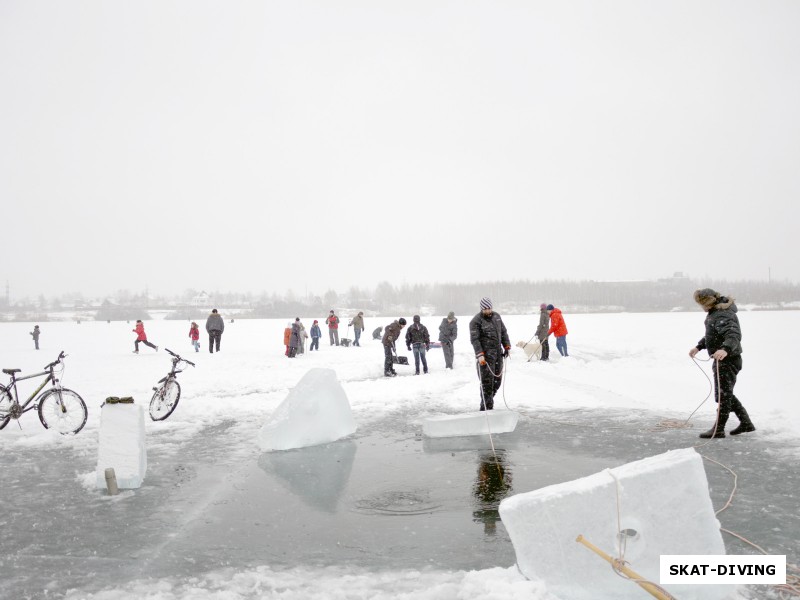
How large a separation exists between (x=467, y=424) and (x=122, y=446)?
446 centimetres

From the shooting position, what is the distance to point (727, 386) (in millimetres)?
7133

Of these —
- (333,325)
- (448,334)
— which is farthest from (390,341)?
(333,325)

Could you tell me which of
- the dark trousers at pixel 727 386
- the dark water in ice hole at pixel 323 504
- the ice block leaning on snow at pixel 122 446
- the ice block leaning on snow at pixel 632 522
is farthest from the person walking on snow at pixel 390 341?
the ice block leaning on snow at pixel 632 522

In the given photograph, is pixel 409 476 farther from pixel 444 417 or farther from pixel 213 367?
pixel 213 367

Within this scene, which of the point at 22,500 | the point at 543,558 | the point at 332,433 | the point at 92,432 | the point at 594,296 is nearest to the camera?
the point at 543,558

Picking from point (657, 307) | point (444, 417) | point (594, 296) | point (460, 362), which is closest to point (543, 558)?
point (444, 417)

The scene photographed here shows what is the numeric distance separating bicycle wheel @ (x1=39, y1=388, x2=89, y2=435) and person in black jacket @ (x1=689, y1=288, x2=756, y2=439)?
29.9 feet

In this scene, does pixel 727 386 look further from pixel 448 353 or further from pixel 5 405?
pixel 5 405

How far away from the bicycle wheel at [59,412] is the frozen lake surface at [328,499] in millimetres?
242

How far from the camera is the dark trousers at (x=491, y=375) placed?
883 centimetres

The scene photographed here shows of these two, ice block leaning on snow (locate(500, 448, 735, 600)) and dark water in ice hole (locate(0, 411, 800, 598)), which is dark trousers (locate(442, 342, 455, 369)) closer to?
dark water in ice hole (locate(0, 411, 800, 598))

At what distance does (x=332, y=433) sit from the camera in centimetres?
812

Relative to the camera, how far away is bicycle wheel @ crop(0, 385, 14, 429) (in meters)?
8.70

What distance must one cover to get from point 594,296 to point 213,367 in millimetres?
132282
